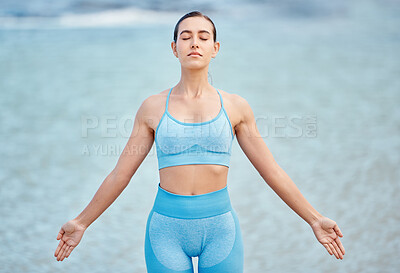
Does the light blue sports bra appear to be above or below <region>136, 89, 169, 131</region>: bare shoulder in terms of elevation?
below

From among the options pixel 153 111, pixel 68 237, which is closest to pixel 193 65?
pixel 153 111

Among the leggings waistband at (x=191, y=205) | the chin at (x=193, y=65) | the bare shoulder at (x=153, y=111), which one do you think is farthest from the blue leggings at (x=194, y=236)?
the chin at (x=193, y=65)

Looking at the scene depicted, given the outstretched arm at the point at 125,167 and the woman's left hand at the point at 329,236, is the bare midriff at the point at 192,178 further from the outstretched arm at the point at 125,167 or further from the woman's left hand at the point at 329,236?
the woman's left hand at the point at 329,236

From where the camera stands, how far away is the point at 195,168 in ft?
6.10

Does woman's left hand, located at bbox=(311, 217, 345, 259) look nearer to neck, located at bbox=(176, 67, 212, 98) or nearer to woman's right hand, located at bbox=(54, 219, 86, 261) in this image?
neck, located at bbox=(176, 67, 212, 98)

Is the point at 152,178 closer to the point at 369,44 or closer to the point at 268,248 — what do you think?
the point at 268,248

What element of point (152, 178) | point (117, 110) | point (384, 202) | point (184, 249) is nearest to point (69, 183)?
point (152, 178)

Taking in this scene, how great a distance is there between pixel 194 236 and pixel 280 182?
1.22 feet

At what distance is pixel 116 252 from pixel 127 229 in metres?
0.34

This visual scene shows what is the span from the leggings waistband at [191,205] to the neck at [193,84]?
360mm

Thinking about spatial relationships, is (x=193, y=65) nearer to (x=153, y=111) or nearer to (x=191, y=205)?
(x=153, y=111)

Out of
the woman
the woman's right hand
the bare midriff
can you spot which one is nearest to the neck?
the woman

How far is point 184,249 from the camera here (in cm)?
187

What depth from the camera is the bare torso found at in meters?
1.86
